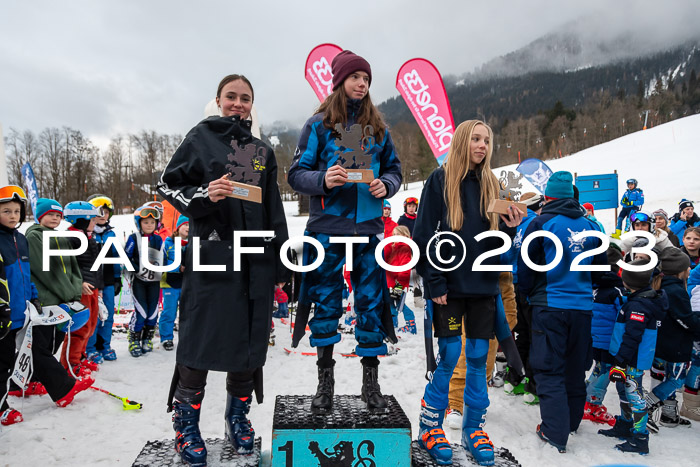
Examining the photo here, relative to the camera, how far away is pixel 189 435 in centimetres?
257

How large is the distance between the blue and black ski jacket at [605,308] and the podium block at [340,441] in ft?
9.03

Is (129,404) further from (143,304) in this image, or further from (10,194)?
(10,194)

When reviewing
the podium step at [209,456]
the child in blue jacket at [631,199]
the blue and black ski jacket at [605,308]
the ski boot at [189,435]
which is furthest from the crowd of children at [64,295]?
the child in blue jacket at [631,199]

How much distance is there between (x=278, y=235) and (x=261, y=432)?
2.23 meters

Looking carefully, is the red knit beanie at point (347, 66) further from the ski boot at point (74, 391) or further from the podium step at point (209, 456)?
the ski boot at point (74, 391)

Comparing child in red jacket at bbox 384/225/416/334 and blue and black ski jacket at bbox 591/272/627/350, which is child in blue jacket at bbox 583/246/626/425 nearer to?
blue and black ski jacket at bbox 591/272/627/350

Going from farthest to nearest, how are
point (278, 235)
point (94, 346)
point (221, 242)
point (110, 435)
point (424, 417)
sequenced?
point (94, 346) → point (110, 435) → point (424, 417) → point (278, 235) → point (221, 242)

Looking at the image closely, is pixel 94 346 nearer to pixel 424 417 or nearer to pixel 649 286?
pixel 424 417

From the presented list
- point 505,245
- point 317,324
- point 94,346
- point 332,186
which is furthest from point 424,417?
point 94,346

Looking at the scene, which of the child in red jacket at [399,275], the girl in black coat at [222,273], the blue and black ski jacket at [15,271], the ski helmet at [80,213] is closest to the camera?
the girl in black coat at [222,273]

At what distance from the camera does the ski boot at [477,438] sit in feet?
9.30

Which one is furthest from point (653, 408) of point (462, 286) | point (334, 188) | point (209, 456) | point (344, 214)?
point (209, 456)

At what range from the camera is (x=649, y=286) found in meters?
3.91

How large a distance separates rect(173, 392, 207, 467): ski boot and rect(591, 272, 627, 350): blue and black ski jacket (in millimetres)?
3845
